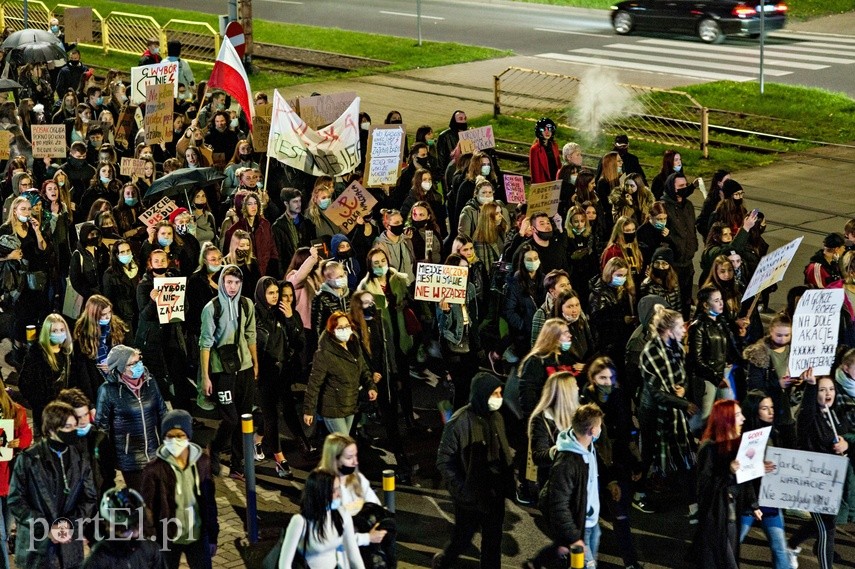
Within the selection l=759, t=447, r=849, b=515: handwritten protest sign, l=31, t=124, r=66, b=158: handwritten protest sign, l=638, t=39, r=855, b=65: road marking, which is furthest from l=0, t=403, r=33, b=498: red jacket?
l=638, t=39, r=855, b=65: road marking

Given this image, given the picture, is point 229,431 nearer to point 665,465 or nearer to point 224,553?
point 224,553

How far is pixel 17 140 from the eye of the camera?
64.4 ft

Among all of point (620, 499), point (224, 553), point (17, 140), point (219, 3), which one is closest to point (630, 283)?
point (620, 499)

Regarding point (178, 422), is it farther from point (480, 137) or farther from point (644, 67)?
point (644, 67)

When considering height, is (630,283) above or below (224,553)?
above

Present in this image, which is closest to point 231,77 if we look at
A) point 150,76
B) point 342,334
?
point 150,76

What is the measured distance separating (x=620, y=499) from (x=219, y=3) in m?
36.7

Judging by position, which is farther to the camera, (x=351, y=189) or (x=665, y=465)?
(x=351, y=189)

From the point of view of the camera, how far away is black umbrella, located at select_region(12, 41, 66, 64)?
25312mm

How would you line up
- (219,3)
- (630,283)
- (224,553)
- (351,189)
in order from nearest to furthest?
(224,553) → (630,283) → (351,189) → (219,3)

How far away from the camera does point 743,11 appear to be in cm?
3503

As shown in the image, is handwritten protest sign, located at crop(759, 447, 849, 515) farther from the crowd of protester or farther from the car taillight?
the car taillight

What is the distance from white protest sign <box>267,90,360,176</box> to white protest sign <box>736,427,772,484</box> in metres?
8.88

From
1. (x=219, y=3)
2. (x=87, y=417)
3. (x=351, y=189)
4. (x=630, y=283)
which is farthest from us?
(x=219, y=3)
